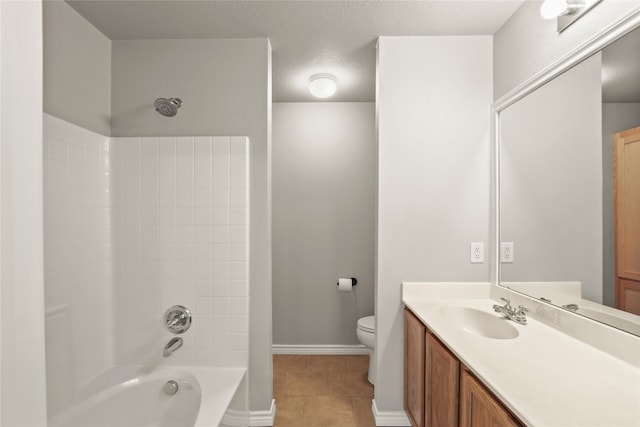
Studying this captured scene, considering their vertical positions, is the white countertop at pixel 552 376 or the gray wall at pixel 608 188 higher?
the gray wall at pixel 608 188

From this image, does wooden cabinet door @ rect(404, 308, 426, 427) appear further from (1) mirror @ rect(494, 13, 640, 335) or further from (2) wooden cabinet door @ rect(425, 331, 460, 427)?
(1) mirror @ rect(494, 13, 640, 335)

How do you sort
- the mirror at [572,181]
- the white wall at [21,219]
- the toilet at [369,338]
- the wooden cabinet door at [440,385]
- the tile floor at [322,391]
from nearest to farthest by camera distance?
the white wall at [21,219] < the mirror at [572,181] < the wooden cabinet door at [440,385] < the tile floor at [322,391] < the toilet at [369,338]

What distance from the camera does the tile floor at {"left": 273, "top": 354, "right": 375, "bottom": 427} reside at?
7.04 ft

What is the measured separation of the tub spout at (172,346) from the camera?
191 centimetres

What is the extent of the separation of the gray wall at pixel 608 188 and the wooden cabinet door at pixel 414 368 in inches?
31.4

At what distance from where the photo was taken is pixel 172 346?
1.96m

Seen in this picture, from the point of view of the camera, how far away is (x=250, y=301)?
2.10 meters

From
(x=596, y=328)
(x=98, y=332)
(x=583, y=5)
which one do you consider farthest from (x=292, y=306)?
(x=583, y=5)

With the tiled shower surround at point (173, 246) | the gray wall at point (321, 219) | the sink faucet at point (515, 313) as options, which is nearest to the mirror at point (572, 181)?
the sink faucet at point (515, 313)

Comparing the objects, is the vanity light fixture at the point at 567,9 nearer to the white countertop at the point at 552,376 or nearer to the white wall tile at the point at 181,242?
the white countertop at the point at 552,376

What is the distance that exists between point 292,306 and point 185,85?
2.15 metres

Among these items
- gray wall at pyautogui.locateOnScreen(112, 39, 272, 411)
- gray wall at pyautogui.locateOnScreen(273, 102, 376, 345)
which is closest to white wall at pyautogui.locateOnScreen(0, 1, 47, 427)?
gray wall at pyautogui.locateOnScreen(112, 39, 272, 411)

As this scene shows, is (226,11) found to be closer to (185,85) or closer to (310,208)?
(185,85)

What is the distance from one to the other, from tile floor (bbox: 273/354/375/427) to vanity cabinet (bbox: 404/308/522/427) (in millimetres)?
459
